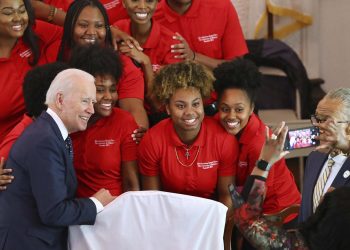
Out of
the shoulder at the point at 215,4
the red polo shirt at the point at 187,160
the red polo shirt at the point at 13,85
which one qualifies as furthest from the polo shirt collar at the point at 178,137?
the shoulder at the point at 215,4

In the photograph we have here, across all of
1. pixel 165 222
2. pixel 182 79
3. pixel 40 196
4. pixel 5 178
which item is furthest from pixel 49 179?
pixel 182 79

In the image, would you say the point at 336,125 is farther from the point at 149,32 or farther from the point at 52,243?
the point at 149,32

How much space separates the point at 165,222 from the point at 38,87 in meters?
0.76

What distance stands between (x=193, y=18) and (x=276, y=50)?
1.36m

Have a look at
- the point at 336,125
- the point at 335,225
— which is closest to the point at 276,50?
the point at 336,125

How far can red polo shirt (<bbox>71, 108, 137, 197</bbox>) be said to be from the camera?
116 inches

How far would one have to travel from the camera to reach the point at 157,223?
7.91 feet

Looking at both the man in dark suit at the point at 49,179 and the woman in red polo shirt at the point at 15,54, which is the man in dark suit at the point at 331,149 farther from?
the woman in red polo shirt at the point at 15,54

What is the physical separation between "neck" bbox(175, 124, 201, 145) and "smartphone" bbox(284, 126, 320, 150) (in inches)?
60.3

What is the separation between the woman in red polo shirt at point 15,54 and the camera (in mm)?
3195

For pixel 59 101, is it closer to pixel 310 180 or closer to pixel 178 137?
pixel 178 137

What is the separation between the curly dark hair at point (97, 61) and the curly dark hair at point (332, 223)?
1.43 meters

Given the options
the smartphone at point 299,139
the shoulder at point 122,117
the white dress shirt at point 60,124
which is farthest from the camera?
the smartphone at point 299,139

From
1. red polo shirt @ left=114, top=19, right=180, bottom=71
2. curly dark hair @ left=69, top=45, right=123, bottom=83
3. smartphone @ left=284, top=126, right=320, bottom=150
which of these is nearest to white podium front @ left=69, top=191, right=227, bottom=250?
curly dark hair @ left=69, top=45, right=123, bottom=83
